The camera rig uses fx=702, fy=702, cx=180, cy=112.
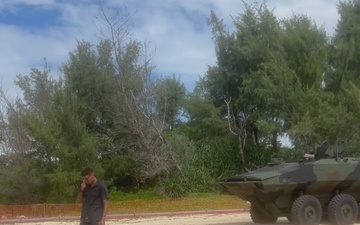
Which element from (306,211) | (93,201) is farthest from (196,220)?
(93,201)

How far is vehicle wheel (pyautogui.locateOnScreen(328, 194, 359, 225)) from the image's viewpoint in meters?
16.1

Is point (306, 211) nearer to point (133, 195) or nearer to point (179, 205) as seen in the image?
point (179, 205)

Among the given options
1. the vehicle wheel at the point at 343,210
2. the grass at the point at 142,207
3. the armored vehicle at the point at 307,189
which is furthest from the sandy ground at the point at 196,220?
the grass at the point at 142,207

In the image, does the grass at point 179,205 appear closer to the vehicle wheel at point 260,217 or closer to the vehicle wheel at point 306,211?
the vehicle wheel at point 260,217

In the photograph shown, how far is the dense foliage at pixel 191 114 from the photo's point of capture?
96.0ft

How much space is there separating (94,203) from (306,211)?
728cm

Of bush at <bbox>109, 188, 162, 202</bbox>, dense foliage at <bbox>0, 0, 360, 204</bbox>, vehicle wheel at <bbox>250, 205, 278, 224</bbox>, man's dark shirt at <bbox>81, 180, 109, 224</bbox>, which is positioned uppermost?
dense foliage at <bbox>0, 0, 360, 204</bbox>

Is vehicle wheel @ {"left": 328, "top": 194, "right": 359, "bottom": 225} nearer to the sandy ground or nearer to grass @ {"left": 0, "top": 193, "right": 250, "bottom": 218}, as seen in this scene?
the sandy ground

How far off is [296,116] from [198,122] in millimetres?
6198

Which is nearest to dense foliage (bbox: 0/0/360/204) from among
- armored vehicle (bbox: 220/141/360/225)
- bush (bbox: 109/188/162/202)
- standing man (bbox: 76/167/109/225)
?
bush (bbox: 109/188/162/202)

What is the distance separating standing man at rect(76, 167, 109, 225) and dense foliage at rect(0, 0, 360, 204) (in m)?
17.9

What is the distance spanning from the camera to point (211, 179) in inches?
1208

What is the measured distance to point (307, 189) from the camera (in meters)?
Answer: 16.2

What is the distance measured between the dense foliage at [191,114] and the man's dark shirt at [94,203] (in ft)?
58.7
